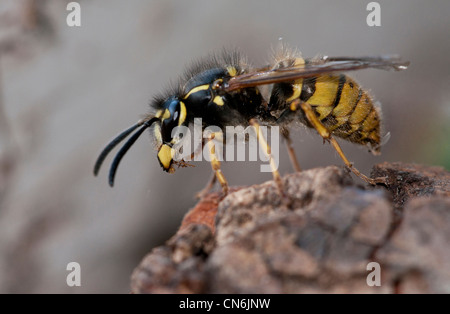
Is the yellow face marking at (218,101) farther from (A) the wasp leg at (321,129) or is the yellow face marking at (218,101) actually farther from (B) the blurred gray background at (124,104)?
(B) the blurred gray background at (124,104)

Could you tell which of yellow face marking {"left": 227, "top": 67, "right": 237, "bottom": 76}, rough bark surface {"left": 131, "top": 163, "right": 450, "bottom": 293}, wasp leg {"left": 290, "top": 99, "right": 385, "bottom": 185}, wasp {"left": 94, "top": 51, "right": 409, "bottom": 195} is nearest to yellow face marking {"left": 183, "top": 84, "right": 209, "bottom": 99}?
wasp {"left": 94, "top": 51, "right": 409, "bottom": 195}

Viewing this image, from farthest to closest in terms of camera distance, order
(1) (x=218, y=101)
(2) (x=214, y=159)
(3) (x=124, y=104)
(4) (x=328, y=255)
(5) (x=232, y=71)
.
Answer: (3) (x=124, y=104) < (5) (x=232, y=71) < (1) (x=218, y=101) < (2) (x=214, y=159) < (4) (x=328, y=255)

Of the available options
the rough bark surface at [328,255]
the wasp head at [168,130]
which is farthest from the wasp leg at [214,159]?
the rough bark surface at [328,255]

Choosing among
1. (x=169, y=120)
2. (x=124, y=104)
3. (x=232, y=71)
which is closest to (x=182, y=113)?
(x=169, y=120)

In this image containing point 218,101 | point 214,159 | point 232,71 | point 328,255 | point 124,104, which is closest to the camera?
point 328,255

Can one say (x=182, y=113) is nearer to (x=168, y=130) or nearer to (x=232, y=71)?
(x=168, y=130)

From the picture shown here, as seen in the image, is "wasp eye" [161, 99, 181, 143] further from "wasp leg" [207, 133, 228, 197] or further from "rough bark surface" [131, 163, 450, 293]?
"rough bark surface" [131, 163, 450, 293]

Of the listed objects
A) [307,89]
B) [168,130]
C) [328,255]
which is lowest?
[328,255]

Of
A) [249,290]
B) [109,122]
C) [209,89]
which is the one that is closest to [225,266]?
[249,290]
